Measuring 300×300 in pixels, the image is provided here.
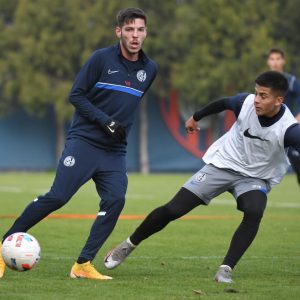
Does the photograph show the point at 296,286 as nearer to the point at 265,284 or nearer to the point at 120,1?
the point at 265,284

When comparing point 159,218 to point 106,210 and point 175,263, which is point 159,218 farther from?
point 175,263

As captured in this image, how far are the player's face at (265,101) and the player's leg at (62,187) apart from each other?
5.19 ft

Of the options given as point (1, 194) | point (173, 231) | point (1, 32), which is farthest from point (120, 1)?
point (173, 231)

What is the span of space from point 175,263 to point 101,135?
5.93 ft

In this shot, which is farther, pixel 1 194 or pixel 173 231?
pixel 1 194

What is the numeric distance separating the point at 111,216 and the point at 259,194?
134cm

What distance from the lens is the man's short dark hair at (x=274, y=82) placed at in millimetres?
8234

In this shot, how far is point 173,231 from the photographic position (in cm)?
1305

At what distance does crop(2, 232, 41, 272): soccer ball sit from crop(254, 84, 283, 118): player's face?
2.28 m

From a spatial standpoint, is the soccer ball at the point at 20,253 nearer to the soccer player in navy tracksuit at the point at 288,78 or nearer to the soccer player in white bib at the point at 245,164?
the soccer player in white bib at the point at 245,164

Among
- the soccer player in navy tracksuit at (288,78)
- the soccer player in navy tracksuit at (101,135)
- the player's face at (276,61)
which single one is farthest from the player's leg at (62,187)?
the player's face at (276,61)

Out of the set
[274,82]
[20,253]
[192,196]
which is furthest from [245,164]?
[20,253]

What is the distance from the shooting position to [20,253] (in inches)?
314

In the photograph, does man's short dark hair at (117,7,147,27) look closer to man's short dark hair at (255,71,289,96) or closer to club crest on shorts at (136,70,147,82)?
club crest on shorts at (136,70,147,82)
